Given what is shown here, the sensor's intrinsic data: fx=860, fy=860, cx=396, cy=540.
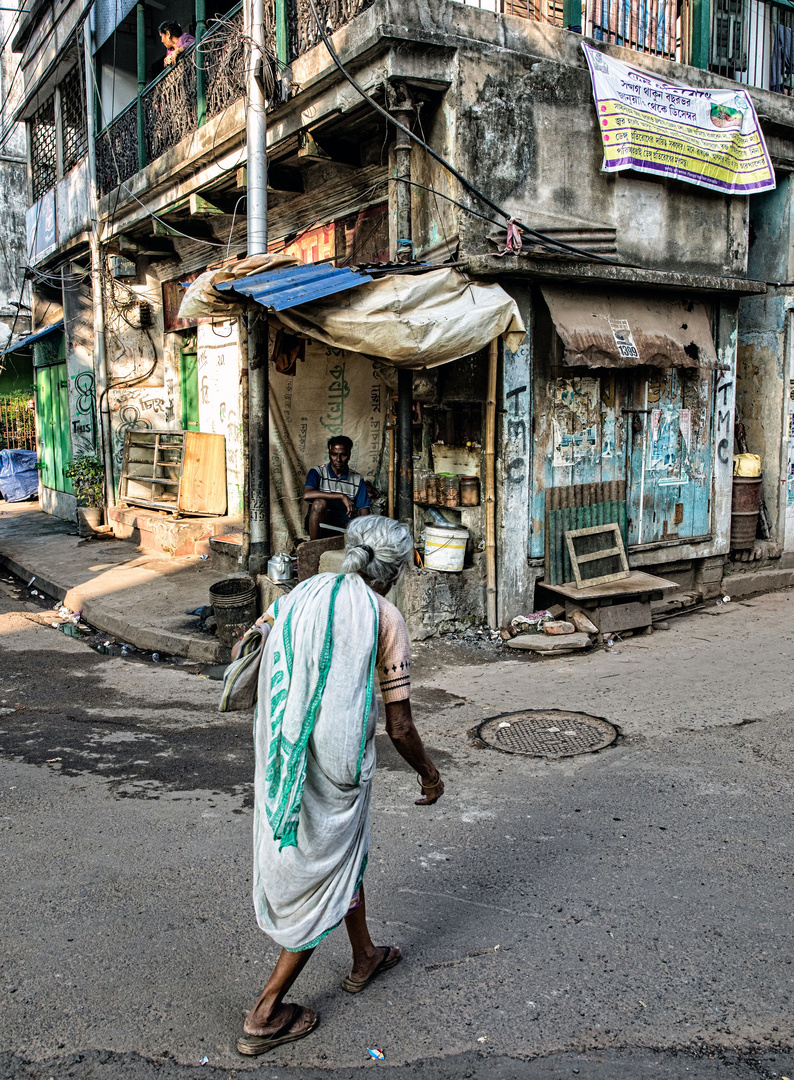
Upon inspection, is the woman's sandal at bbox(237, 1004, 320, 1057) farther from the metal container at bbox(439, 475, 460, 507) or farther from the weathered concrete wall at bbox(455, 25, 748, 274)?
the weathered concrete wall at bbox(455, 25, 748, 274)

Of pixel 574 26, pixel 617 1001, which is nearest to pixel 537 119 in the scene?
pixel 574 26

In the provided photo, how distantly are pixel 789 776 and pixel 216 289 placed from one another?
5468 millimetres

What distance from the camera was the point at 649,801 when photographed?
444 cm

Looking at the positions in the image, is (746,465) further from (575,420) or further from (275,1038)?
(275,1038)

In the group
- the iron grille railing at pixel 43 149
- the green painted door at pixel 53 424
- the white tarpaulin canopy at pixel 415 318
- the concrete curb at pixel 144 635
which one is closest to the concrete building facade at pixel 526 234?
the white tarpaulin canopy at pixel 415 318

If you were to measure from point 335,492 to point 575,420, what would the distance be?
2.42m

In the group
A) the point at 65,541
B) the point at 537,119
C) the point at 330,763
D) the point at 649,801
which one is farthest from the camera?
the point at 65,541

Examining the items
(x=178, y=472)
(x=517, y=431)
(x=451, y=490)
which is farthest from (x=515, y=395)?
(x=178, y=472)

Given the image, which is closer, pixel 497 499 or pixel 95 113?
pixel 497 499

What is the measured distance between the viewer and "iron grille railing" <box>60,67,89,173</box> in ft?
49.1

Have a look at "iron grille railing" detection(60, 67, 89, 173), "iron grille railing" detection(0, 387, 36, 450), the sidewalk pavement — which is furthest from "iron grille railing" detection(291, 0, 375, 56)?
"iron grille railing" detection(0, 387, 36, 450)

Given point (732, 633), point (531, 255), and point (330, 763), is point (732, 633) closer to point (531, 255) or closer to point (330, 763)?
point (531, 255)

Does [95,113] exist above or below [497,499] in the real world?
above

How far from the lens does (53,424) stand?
17.6 m
